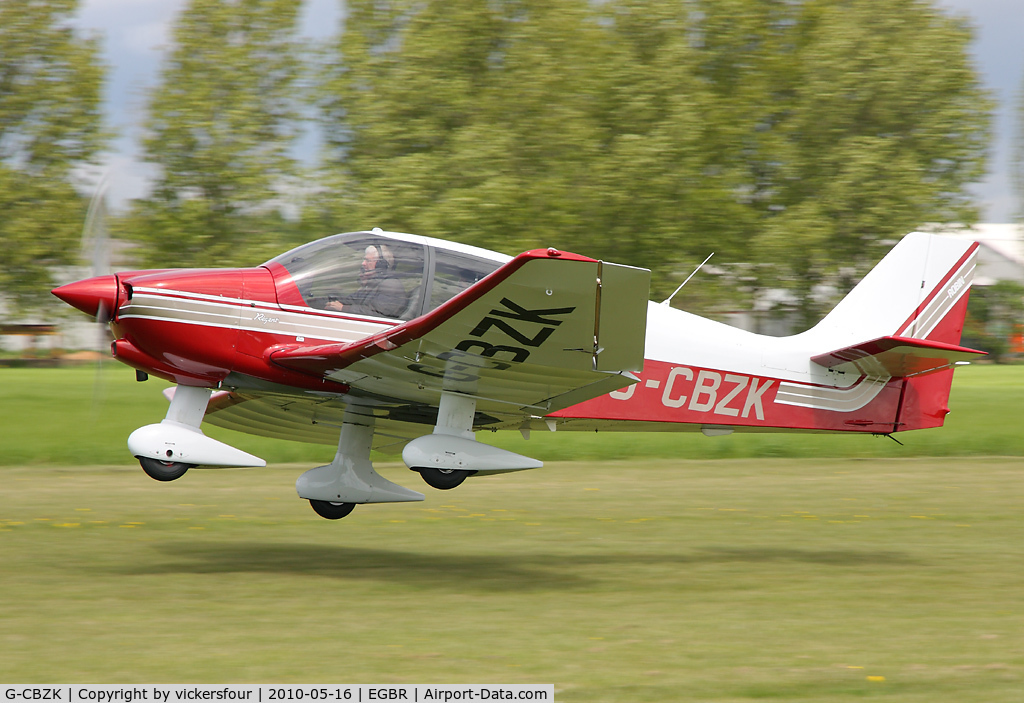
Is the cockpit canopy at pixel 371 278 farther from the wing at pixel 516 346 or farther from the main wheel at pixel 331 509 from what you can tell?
the main wheel at pixel 331 509

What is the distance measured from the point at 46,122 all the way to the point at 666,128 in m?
15.7

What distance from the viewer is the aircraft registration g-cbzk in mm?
6160

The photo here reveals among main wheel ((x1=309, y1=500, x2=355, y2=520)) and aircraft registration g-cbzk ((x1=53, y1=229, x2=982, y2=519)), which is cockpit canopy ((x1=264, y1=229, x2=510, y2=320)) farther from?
main wheel ((x1=309, y1=500, x2=355, y2=520))

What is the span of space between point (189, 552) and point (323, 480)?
132 centimetres

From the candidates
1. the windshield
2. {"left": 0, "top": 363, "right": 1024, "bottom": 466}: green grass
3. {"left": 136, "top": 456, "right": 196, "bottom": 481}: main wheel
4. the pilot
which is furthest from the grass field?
the pilot

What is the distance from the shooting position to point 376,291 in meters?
7.23

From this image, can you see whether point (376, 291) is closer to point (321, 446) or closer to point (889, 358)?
point (889, 358)

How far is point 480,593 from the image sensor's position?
6.95 m

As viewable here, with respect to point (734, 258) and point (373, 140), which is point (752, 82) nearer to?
point (734, 258)

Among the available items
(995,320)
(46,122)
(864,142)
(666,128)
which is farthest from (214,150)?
(995,320)

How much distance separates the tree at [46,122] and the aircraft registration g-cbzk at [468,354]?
16614mm

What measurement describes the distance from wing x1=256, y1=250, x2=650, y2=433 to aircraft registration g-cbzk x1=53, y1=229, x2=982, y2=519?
1 cm

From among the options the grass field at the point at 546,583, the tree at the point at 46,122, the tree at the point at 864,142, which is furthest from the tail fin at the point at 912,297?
the tree at the point at 46,122

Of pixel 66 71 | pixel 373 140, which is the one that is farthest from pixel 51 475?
pixel 66 71
